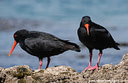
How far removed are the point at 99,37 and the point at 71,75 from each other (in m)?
1.44

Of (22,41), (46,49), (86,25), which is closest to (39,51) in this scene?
(46,49)

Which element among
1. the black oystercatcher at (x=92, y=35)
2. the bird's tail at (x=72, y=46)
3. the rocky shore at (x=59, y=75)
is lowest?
the rocky shore at (x=59, y=75)

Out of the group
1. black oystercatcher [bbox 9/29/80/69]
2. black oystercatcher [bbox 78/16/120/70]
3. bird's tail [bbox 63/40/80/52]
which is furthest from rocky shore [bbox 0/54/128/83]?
black oystercatcher [bbox 9/29/80/69]

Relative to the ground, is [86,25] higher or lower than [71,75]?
higher

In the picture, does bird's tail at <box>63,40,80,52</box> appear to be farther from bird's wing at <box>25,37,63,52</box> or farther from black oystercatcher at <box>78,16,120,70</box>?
black oystercatcher at <box>78,16,120,70</box>

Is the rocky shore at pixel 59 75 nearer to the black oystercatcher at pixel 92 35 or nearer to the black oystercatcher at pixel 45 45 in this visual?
the black oystercatcher at pixel 92 35

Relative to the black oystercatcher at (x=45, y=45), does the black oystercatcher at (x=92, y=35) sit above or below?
above

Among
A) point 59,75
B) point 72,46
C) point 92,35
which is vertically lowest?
point 59,75

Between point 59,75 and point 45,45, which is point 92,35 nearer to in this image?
point 59,75

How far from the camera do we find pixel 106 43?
25.0 feet

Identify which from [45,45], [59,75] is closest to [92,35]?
[59,75]

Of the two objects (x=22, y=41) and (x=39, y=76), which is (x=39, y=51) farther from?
(x=39, y=76)

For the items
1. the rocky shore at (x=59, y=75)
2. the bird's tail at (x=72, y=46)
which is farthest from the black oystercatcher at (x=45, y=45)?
the rocky shore at (x=59, y=75)

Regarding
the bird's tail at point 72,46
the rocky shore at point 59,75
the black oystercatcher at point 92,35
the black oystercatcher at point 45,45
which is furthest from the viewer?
the black oystercatcher at point 45,45
